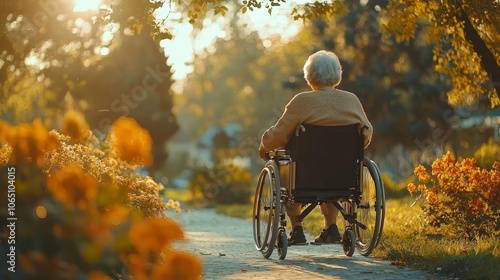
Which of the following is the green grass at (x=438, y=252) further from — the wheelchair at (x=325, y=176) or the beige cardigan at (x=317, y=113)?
the beige cardigan at (x=317, y=113)

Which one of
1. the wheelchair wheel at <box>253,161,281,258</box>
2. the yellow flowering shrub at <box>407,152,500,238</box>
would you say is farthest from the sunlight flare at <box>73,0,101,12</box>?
the yellow flowering shrub at <box>407,152,500,238</box>

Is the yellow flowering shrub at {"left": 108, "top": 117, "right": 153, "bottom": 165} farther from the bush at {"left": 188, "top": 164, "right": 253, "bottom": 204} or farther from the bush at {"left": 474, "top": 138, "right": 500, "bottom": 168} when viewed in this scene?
the bush at {"left": 188, "top": 164, "right": 253, "bottom": 204}

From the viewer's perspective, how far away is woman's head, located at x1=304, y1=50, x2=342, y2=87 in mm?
7762

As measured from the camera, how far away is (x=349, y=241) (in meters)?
7.77

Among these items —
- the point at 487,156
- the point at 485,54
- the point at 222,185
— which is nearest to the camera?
the point at 485,54

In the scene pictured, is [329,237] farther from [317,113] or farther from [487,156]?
[487,156]

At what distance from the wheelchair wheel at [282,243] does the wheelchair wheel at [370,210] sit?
0.65 m

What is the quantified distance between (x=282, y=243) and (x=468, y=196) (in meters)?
2.11

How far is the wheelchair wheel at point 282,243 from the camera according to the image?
7579 mm

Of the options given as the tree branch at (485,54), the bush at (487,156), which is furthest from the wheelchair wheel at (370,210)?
the bush at (487,156)

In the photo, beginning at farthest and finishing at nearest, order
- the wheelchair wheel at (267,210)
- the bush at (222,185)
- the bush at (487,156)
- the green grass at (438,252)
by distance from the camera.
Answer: the bush at (222,185)
the bush at (487,156)
the wheelchair wheel at (267,210)
the green grass at (438,252)

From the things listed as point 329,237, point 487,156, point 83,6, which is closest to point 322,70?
point 329,237

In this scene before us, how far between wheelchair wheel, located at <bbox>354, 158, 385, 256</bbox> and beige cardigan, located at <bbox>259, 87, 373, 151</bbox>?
35cm

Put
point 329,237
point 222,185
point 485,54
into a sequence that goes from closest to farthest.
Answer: point 329,237 → point 485,54 → point 222,185
